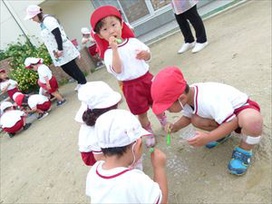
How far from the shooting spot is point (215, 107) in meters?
1.79

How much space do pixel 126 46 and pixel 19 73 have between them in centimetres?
474

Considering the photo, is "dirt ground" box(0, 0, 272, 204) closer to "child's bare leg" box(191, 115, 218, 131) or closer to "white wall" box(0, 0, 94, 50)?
"child's bare leg" box(191, 115, 218, 131)

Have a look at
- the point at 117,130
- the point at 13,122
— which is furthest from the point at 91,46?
the point at 117,130

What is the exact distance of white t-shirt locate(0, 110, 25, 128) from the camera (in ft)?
15.9

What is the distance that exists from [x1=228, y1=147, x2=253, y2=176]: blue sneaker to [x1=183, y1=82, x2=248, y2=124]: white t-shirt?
27cm

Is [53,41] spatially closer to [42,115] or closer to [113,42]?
[42,115]

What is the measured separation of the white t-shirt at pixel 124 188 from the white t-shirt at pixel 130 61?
3.49 feet

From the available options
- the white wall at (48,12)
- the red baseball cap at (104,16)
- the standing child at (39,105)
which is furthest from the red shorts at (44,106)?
the red baseball cap at (104,16)

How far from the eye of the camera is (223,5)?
606 cm

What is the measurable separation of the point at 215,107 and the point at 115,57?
83cm

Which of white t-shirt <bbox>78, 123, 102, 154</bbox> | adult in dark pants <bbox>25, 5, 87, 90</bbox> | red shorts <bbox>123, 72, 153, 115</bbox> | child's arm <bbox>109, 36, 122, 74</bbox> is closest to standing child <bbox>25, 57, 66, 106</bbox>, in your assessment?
adult in dark pants <bbox>25, 5, 87, 90</bbox>

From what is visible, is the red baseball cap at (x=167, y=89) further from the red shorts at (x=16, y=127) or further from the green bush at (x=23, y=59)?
the green bush at (x=23, y=59)

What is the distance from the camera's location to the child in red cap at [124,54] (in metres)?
2.22

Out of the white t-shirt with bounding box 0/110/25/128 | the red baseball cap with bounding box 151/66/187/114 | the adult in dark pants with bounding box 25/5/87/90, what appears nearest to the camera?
the red baseball cap with bounding box 151/66/187/114
